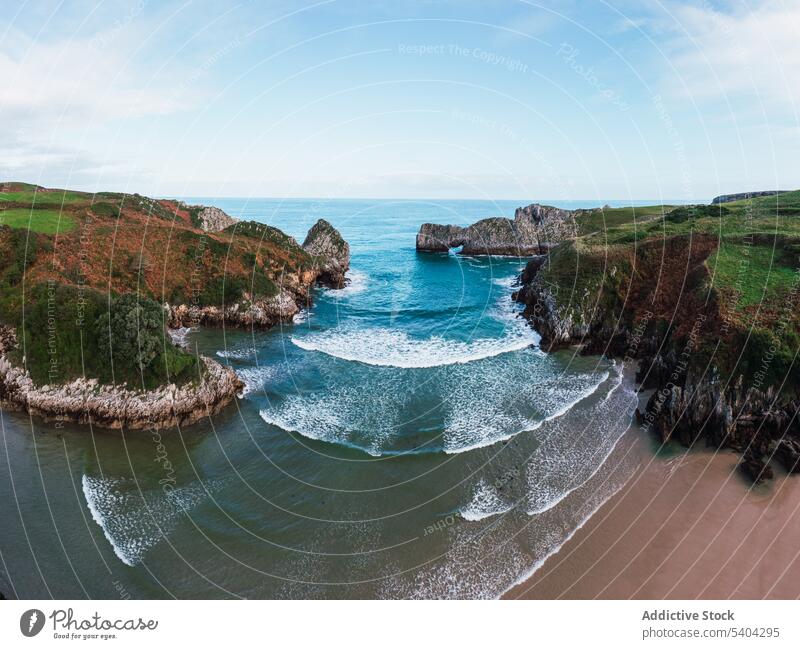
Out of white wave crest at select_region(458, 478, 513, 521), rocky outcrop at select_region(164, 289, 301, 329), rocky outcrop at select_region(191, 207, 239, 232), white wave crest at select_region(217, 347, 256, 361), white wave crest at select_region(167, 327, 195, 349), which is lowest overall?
white wave crest at select_region(458, 478, 513, 521)

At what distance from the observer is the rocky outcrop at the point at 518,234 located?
87625mm

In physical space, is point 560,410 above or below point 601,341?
below

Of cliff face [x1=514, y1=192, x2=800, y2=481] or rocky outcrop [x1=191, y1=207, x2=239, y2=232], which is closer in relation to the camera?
cliff face [x1=514, y1=192, x2=800, y2=481]

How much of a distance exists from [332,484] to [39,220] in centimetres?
4631

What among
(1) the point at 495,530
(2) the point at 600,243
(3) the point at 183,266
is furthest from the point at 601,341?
(3) the point at 183,266

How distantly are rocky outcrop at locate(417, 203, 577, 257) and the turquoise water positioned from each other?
5852 centimetres

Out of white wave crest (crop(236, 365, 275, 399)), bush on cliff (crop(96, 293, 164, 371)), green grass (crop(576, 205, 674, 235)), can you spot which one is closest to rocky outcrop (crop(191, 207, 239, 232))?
white wave crest (crop(236, 365, 275, 399))

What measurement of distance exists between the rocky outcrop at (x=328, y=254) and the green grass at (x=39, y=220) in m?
29.1

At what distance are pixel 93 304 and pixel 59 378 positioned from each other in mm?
5052

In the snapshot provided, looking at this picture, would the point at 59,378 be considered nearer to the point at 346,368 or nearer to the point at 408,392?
the point at 346,368

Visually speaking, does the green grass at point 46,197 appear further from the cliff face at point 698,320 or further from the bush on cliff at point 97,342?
the cliff face at point 698,320

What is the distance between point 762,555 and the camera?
50.2 feet

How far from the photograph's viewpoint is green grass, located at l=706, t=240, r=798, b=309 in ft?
90.1

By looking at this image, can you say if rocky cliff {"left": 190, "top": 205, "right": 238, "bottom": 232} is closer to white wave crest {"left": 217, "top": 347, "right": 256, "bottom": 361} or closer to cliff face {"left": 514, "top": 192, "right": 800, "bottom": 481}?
white wave crest {"left": 217, "top": 347, "right": 256, "bottom": 361}
